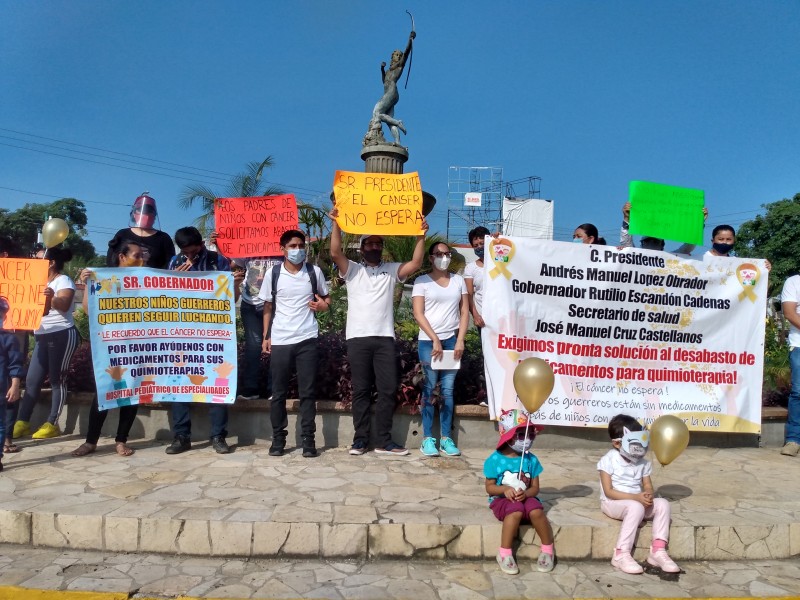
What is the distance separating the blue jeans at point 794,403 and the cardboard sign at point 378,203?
3769mm

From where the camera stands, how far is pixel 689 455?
582 centimetres

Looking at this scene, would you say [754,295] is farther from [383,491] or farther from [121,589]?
[121,589]

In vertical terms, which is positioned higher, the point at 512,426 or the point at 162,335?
the point at 162,335

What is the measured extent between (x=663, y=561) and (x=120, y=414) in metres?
4.50

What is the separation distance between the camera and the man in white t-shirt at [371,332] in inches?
209

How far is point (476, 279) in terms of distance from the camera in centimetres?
604

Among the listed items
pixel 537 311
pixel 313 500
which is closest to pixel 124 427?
pixel 313 500

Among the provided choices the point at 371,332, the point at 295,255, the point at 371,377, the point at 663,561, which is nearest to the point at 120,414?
the point at 295,255

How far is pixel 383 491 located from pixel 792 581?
256 centimetres

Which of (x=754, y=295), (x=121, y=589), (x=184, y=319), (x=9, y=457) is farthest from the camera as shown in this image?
(x=754, y=295)

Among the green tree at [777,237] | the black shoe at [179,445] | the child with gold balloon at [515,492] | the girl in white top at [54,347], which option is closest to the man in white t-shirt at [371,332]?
the black shoe at [179,445]

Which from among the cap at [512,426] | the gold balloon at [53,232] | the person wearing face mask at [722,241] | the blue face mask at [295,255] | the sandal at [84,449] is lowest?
the sandal at [84,449]

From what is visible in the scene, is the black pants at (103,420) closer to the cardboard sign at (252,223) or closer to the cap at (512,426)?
the cardboard sign at (252,223)

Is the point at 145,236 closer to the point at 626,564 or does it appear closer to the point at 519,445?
the point at 519,445
